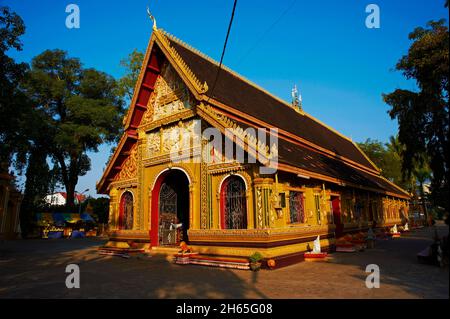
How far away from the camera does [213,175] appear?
1296cm

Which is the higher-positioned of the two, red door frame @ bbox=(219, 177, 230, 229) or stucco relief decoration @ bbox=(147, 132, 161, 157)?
stucco relief decoration @ bbox=(147, 132, 161, 157)

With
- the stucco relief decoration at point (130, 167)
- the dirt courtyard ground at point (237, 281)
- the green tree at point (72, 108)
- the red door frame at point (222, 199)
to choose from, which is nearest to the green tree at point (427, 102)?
the dirt courtyard ground at point (237, 281)

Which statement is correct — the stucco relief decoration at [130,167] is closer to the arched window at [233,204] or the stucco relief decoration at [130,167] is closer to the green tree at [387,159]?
the arched window at [233,204]

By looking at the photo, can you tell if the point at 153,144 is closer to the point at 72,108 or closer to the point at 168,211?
the point at 168,211

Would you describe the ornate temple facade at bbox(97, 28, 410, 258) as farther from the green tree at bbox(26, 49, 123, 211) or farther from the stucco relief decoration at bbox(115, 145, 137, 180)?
the green tree at bbox(26, 49, 123, 211)

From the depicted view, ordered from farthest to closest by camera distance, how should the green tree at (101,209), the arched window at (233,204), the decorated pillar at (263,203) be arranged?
1. the green tree at (101,209)
2. the arched window at (233,204)
3. the decorated pillar at (263,203)

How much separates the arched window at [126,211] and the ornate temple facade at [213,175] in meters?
0.06

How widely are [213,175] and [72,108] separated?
32040mm

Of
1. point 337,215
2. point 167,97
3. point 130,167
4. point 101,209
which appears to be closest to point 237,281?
point 337,215

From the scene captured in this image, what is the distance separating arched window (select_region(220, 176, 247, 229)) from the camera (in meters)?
12.0

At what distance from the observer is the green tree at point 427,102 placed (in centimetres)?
815

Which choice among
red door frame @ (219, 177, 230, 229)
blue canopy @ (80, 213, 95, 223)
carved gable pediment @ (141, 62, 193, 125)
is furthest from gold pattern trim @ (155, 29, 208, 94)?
blue canopy @ (80, 213, 95, 223)

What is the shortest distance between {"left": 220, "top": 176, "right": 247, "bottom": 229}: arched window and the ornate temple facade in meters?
0.04
